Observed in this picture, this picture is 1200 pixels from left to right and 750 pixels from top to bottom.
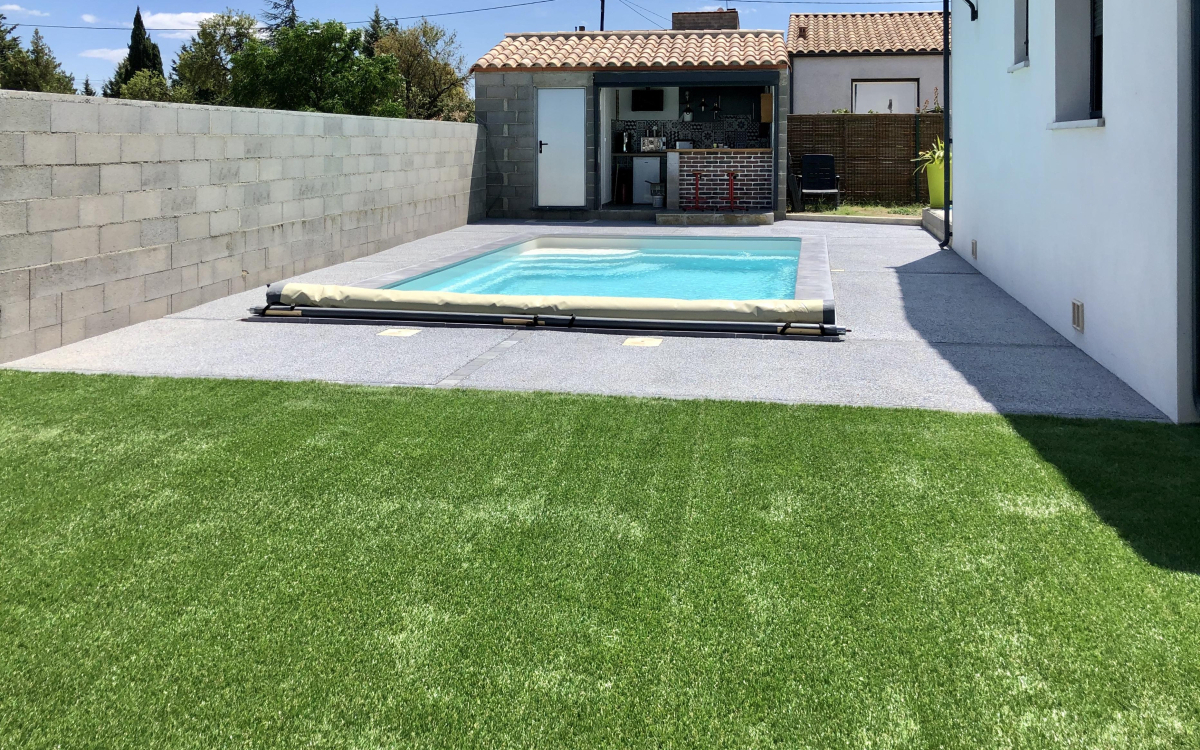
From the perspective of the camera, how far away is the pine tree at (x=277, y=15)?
1730 inches

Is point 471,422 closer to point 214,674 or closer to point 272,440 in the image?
point 272,440

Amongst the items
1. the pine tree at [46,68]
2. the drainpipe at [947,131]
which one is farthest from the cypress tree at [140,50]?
the drainpipe at [947,131]

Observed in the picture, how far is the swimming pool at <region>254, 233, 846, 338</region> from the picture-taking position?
6.86 meters

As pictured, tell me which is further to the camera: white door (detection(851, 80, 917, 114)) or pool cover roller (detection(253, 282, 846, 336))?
white door (detection(851, 80, 917, 114))

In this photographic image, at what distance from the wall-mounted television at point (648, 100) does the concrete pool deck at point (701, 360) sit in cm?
1204

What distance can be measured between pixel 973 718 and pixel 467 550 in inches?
61.5

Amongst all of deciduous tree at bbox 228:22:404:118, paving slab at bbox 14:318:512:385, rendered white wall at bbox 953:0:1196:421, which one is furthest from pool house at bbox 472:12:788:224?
deciduous tree at bbox 228:22:404:118

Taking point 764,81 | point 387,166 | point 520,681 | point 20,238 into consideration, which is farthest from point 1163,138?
point 764,81

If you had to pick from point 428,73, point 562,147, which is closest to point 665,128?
point 562,147

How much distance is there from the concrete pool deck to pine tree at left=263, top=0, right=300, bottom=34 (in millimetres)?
40106

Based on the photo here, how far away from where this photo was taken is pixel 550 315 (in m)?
7.07

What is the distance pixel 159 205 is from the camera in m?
7.52

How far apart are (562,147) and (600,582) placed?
14875 mm

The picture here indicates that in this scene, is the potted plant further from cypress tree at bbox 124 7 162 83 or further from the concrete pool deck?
cypress tree at bbox 124 7 162 83
